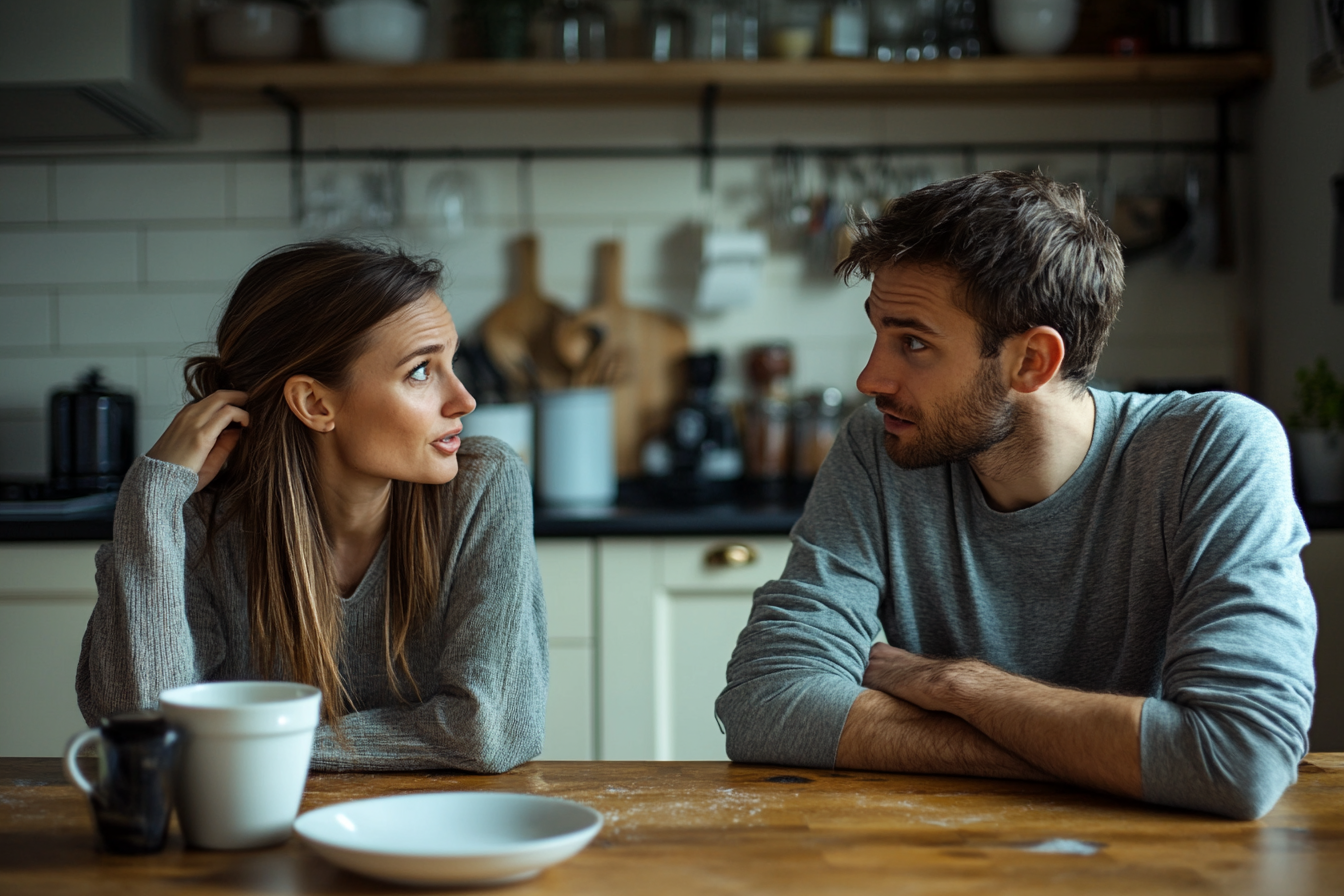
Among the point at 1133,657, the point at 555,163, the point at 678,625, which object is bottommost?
the point at 678,625

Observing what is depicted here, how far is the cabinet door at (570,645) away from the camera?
219cm

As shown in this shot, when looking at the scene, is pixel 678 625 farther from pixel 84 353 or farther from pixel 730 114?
pixel 84 353

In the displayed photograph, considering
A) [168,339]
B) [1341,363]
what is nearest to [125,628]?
[168,339]

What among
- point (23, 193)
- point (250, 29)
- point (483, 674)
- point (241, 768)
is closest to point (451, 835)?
point (241, 768)

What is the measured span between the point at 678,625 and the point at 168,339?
141cm

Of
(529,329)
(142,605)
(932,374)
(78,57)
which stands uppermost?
(78,57)

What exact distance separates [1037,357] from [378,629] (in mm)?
798

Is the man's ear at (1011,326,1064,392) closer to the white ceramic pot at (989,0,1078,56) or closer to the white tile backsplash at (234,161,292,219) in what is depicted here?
the white ceramic pot at (989,0,1078,56)

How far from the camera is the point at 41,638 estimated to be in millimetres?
2162

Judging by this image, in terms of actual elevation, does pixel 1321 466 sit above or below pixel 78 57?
below

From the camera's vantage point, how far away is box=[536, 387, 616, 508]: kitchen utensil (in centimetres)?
245

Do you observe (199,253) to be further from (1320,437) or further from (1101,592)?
(1320,437)

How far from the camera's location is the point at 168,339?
2744mm

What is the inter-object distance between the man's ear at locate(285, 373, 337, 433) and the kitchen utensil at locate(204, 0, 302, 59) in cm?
Answer: 153
